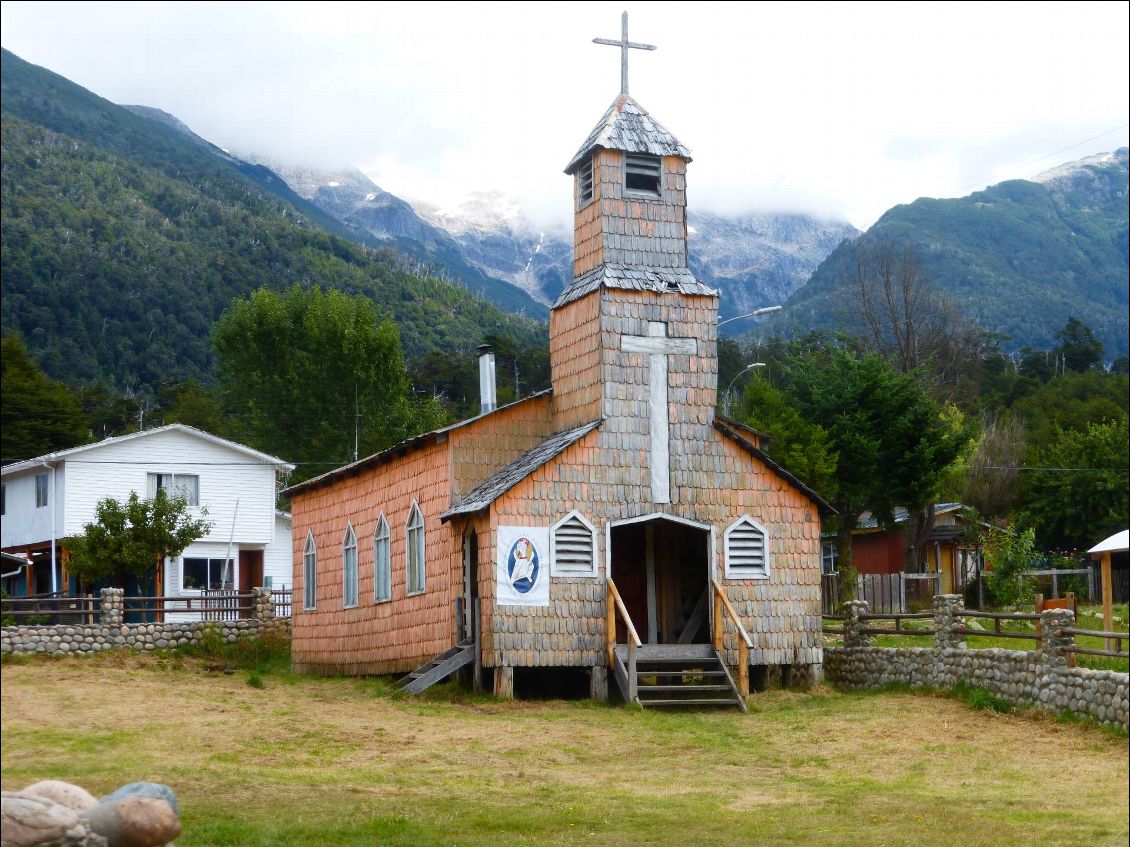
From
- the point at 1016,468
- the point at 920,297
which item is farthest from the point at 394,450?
the point at 920,297

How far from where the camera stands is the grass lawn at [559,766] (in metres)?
16.0

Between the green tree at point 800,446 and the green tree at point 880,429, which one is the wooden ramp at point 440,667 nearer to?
the green tree at point 800,446

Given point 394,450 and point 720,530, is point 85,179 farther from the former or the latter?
point 720,530

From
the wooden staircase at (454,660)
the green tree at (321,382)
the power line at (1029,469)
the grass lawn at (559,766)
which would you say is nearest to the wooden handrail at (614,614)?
the grass lawn at (559,766)

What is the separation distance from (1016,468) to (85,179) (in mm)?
39325

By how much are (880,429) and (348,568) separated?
18369mm

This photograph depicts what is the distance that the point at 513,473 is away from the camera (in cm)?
2800

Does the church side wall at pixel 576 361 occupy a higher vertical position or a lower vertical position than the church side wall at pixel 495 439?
higher

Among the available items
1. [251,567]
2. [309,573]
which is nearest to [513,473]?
[309,573]

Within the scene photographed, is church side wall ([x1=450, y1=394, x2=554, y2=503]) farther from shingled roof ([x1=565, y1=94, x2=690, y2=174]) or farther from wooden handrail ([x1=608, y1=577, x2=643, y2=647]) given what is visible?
shingled roof ([x1=565, y1=94, x2=690, y2=174])

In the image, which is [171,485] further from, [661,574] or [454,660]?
[454,660]

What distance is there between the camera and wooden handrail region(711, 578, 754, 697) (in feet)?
90.0

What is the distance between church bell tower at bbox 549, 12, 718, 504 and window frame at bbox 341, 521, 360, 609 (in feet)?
19.6

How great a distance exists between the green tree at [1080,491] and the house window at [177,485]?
94.2 ft
